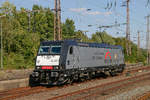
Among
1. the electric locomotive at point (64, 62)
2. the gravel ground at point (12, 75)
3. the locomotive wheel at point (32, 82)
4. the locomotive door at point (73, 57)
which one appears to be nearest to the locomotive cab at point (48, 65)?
the electric locomotive at point (64, 62)

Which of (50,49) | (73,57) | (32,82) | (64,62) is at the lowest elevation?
(32,82)

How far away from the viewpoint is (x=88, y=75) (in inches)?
809

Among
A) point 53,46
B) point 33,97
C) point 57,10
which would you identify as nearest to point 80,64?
point 53,46

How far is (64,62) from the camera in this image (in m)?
17.2

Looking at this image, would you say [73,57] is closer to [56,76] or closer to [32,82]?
[56,76]

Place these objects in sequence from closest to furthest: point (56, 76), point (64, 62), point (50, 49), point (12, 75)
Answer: point (56, 76) < point (64, 62) < point (50, 49) < point (12, 75)

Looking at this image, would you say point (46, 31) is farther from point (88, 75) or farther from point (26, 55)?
point (88, 75)

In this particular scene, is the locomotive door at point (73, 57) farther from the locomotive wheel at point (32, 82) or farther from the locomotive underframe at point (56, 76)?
the locomotive wheel at point (32, 82)

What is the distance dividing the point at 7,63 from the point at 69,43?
18.5 m

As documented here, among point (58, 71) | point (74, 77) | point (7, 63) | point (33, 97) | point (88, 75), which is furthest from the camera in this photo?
point (7, 63)

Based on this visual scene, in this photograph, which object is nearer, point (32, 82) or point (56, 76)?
point (56, 76)

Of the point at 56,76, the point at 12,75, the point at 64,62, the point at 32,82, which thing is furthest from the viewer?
the point at 12,75

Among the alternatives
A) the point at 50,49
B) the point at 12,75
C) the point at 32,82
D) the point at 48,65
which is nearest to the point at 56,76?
the point at 48,65

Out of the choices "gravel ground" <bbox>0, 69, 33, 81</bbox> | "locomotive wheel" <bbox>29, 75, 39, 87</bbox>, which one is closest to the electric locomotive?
"locomotive wheel" <bbox>29, 75, 39, 87</bbox>
